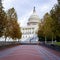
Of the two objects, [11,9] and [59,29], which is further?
[11,9]

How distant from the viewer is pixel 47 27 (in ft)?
338

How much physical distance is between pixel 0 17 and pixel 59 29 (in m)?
13.8

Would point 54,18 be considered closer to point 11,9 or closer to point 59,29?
→ point 59,29

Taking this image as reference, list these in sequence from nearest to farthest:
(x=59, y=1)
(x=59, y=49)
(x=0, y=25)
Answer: (x=59, y=49), (x=59, y=1), (x=0, y=25)

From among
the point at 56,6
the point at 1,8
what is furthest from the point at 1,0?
the point at 56,6

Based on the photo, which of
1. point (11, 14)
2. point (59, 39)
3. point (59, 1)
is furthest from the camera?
point (59, 39)

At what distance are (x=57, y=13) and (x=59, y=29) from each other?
332 centimetres

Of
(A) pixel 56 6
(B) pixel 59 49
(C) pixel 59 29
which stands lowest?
(B) pixel 59 49

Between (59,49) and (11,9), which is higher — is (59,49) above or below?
below

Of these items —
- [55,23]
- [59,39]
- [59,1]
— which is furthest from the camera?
[59,39]

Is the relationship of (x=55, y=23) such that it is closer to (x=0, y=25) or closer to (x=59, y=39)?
(x=0, y=25)

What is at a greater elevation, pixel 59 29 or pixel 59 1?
pixel 59 1

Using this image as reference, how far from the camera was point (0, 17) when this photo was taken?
64938 mm

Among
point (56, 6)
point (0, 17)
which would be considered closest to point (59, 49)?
point (56, 6)
